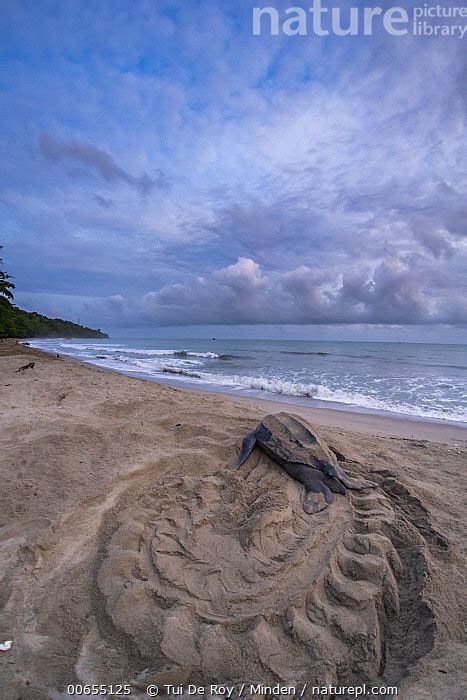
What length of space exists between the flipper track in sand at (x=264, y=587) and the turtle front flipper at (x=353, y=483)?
11.0 inches

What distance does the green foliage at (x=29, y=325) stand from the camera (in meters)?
30.9

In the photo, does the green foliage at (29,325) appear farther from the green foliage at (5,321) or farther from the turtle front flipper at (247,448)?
the turtle front flipper at (247,448)

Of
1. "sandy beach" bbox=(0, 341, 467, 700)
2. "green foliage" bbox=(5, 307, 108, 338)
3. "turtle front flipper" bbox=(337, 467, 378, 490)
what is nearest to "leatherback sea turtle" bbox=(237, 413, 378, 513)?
"turtle front flipper" bbox=(337, 467, 378, 490)

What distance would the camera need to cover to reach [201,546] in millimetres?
2742

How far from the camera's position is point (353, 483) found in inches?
149

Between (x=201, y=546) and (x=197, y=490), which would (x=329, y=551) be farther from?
(x=197, y=490)

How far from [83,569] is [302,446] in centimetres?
244

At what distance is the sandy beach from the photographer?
1.86 meters

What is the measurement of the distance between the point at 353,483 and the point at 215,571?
75.3 inches

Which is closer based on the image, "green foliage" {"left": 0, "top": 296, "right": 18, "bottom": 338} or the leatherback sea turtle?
the leatherback sea turtle

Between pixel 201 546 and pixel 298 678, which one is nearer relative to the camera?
pixel 298 678

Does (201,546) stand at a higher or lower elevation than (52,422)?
lower

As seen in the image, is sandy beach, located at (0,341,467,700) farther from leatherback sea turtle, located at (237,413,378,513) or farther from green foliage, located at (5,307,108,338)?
green foliage, located at (5,307,108,338)

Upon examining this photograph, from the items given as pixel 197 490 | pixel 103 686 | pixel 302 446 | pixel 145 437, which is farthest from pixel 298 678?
pixel 145 437
